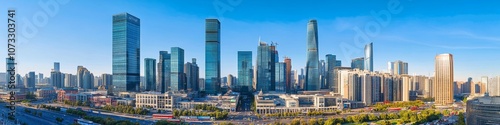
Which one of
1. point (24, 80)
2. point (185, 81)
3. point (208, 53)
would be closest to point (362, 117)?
point (208, 53)

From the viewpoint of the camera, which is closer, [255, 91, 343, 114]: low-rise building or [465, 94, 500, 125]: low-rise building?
[465, 94, 500, 125]: low-rise building

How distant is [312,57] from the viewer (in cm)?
4169

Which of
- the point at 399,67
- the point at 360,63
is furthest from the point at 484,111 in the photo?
the point at 399,67

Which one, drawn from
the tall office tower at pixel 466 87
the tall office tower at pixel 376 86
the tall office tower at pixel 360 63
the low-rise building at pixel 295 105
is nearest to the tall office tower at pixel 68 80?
the low-rise building at pixel 295 105

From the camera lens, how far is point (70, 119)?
693 inches

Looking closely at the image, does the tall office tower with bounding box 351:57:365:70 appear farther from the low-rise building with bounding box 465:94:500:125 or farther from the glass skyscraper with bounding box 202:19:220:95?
the low-rise building with bounding box 465:94:500:125

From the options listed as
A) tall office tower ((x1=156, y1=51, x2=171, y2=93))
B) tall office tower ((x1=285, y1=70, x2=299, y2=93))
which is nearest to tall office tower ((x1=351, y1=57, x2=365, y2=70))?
tall office tower ((x1=285, y1=70, x2=299, y2=93))

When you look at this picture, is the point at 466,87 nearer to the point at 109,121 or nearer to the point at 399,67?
the point at 399,67

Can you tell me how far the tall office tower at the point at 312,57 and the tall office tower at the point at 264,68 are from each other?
5317 millimetres

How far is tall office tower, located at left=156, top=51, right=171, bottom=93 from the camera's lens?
40.7 metres

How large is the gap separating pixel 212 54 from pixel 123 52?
33.7 ft

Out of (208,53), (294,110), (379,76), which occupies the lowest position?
(294,110)

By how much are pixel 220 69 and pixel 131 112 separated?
65.9ft

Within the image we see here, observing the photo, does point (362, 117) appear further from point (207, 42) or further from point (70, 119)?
point (207, 42)
